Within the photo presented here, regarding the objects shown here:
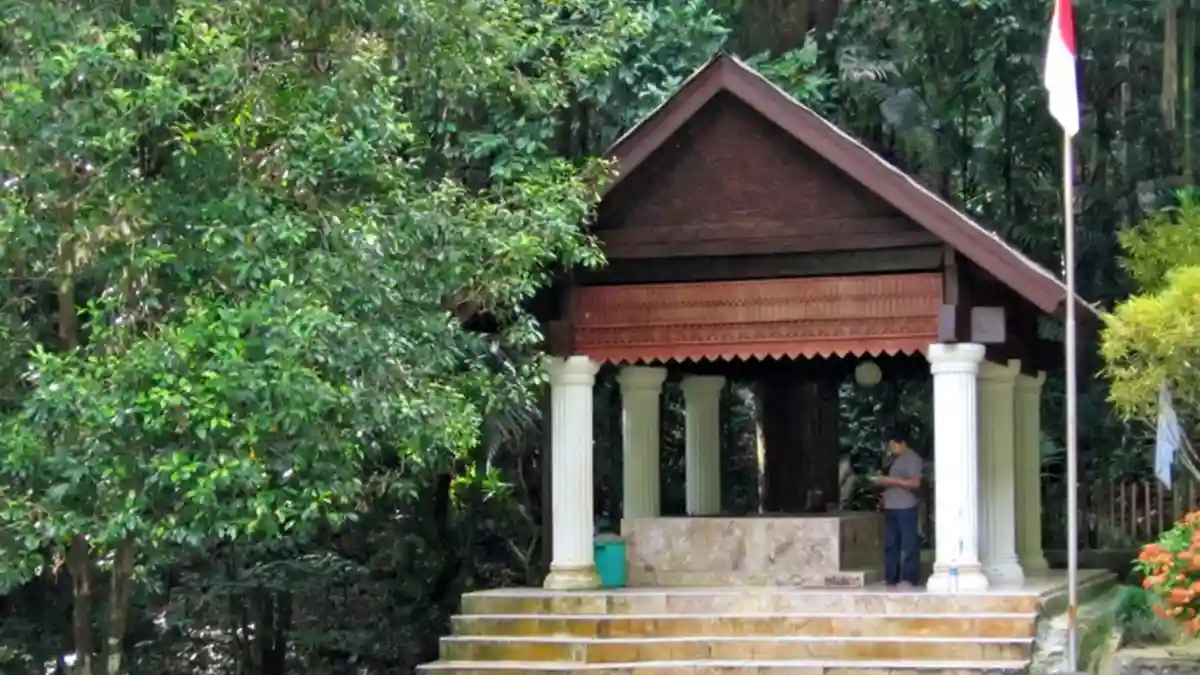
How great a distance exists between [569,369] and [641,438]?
2.56 meters

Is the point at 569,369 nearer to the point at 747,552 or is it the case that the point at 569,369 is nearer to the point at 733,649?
the point at 747,552

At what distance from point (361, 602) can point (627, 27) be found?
9.40 meters

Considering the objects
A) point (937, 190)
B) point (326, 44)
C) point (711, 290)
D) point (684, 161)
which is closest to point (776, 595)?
→ point (711, 290)

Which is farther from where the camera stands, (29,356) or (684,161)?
(684,161)

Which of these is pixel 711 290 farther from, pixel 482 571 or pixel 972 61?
pixel 482 571

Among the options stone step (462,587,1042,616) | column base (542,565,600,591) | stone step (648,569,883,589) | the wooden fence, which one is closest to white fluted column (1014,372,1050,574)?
the wooden fence

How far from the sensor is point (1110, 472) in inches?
822

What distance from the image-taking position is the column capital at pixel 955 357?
46.4ft

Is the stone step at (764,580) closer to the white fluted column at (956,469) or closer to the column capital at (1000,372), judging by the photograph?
the white fluted column at (956,469)

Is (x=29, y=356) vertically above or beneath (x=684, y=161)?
beneath

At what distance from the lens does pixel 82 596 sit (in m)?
12.0

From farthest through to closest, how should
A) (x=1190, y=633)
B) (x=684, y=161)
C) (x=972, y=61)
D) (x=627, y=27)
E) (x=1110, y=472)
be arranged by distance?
(x=1110, y=472) < (x=972, y=61) < (x=684, y=161) < (x=627, y=27) < (x=1190, y=633)

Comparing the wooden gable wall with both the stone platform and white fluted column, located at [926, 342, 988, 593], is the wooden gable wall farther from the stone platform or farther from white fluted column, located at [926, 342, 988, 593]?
the stone platform

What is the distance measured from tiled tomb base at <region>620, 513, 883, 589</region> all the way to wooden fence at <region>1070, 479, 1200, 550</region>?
503 centimetres
